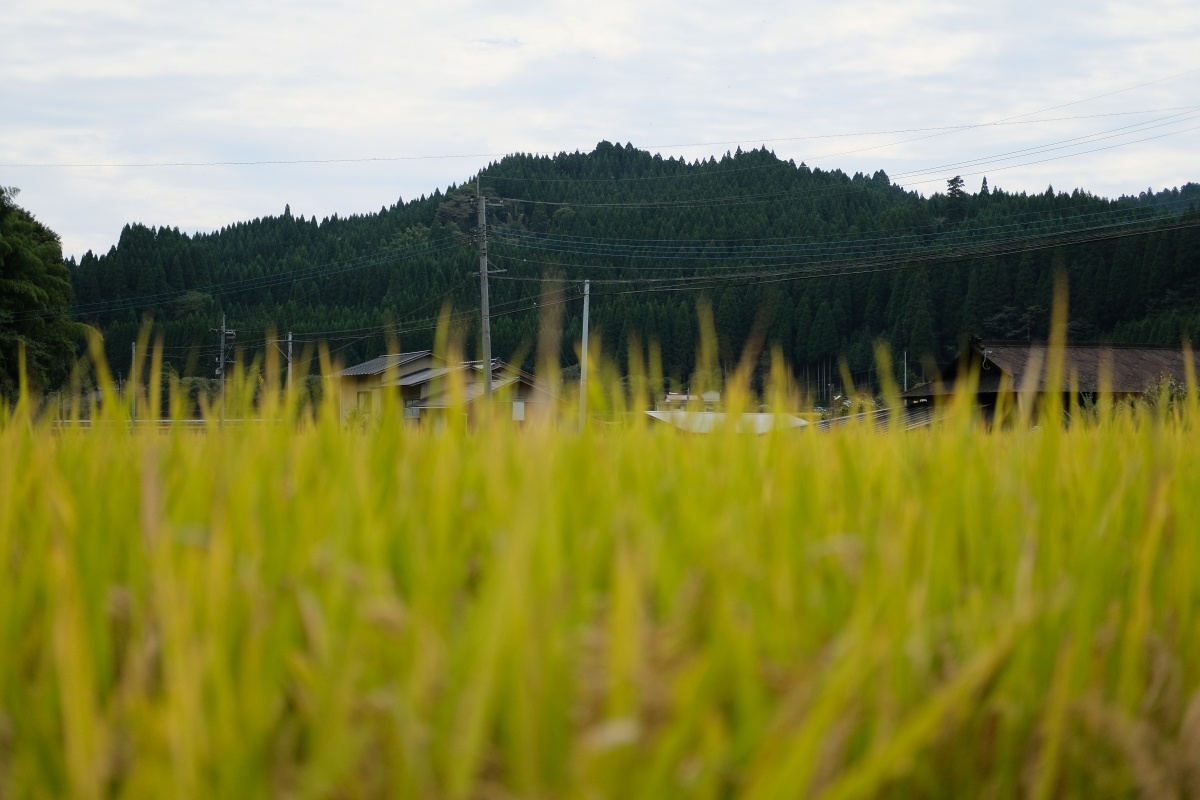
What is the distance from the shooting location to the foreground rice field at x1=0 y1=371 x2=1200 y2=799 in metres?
0.71

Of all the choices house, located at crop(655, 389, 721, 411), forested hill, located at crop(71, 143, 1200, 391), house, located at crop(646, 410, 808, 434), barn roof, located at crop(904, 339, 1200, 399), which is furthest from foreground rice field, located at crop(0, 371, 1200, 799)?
forested hill, located at crop(71, 143, 1200, 391)

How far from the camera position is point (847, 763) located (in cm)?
94

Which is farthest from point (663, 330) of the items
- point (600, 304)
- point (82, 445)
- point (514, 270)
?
point (82, 445)

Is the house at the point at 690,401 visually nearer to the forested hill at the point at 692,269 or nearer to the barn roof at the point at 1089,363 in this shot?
the barn roof at the point at 1089,363

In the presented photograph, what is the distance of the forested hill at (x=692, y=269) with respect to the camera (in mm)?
68312

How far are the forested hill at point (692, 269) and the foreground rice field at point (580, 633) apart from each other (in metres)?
41.6

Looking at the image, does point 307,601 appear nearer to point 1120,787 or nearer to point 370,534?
point 370,534

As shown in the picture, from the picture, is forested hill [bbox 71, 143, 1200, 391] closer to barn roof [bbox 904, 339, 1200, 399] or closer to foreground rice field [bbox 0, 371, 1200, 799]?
barn roof [bbox 904, 339, 1200, 399]

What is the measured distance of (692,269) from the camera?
80.5m

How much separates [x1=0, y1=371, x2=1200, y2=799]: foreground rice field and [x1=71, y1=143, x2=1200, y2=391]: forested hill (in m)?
41.6

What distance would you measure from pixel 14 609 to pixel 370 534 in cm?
31

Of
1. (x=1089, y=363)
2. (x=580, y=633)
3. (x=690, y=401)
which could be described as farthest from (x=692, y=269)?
(x=580, y=633)

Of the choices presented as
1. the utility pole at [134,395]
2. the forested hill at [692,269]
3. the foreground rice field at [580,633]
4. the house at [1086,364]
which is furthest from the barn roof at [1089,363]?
the foreground rice field at [580,633]

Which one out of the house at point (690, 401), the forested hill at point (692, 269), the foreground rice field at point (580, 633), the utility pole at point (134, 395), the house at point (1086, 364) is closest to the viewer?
the foreground rice field at point (580, 633)
